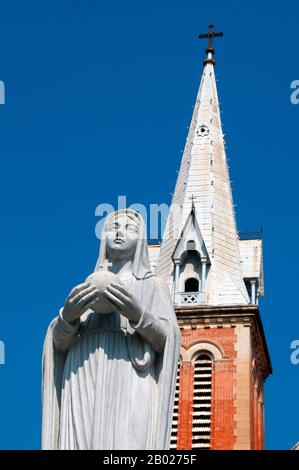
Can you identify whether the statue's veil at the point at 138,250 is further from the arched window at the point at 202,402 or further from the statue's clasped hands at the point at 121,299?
the arched window at the point at 202,402

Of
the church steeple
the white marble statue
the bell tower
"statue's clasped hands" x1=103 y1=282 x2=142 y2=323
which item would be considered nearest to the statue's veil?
the white marble statue

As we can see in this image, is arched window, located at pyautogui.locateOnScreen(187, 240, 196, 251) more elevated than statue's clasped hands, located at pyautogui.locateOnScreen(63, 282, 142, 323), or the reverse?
arched window, located at pyautogui.locateOnScreen(187, 240, 196, 251)

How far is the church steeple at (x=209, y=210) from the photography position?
186 feet

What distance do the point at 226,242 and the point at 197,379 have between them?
7.51 metres

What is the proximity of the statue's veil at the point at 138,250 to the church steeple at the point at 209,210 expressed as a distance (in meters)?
44.6

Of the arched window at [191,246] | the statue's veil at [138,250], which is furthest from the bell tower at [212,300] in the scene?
the statue's veil at [138,250]

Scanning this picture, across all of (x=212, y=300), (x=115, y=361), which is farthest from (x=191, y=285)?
(x=115, y=361)

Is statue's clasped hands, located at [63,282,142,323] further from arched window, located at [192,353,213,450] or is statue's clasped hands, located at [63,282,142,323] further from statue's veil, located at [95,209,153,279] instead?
arched window, located at [192,353,213,450]

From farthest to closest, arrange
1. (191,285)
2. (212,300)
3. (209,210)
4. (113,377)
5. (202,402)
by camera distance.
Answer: (209,210)
(191,285)
(212,300)
(202,402)
(113,377)

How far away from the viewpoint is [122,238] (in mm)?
10859

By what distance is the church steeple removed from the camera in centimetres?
5662

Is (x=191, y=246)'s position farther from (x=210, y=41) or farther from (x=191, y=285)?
(x=210, y=41)

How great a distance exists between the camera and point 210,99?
64.1 metres

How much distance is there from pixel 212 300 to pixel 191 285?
5.69 feet
